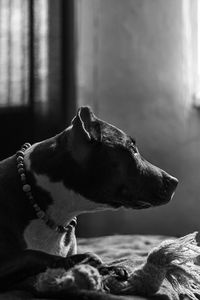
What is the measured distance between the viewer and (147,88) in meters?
3.23

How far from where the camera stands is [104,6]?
313cm

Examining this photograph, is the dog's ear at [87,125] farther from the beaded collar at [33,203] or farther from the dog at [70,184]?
the beaded collar at [33,203]

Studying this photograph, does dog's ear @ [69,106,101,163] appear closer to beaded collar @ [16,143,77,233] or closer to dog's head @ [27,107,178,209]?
dog's head @ [27,107,178,209]

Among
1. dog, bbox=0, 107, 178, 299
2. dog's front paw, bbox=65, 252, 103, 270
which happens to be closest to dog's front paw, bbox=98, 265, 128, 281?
dog's front paw, bbox=65, 252, 103, 270

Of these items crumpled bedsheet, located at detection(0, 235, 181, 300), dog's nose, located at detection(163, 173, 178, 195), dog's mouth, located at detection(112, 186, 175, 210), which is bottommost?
crumpled bedsheet, located at detection(0, 235, 181, 300)

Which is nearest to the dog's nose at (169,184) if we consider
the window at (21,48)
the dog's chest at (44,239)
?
the dog's chest at (44,239)

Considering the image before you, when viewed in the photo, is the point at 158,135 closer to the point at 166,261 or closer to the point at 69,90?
the point at 69,90

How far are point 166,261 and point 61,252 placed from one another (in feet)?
0.88

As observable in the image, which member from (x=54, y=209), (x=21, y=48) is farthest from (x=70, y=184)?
(x=21, y=48)

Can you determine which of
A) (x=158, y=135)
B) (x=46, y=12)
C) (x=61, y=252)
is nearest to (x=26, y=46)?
(x=46, y=12)

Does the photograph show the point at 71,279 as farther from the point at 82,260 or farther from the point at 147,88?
the point at 147,88

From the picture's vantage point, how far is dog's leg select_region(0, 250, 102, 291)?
108 cm

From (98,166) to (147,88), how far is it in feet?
6.67

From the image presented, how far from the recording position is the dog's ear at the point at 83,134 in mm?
1243
